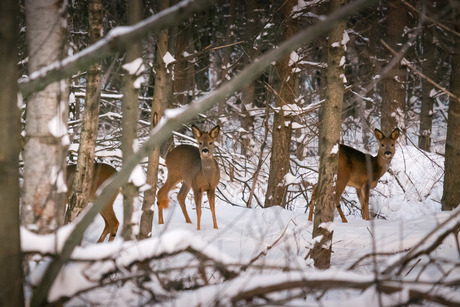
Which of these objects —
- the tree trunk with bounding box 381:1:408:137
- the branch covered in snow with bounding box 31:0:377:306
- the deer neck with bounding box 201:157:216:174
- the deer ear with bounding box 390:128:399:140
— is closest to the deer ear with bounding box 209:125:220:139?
the deer neck with bounding box 201:157:216:174

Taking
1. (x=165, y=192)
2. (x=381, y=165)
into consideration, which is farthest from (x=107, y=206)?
(x=381, y=165)

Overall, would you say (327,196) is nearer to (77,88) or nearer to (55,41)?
(55,41)

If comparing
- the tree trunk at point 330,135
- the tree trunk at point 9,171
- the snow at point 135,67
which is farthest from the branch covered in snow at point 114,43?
the tree trunk at point 330,135

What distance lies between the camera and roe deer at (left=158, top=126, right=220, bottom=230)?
8453mm

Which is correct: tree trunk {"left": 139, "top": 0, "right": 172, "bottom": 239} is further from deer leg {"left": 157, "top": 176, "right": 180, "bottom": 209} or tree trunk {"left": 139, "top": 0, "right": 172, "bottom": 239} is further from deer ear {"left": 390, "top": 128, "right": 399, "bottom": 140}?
deer ear {"left": 390, "top": 128, "right": 399, "bottom": 140}

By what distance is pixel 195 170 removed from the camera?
339 inches

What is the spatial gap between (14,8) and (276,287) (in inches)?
71.2

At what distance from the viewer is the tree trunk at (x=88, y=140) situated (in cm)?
562

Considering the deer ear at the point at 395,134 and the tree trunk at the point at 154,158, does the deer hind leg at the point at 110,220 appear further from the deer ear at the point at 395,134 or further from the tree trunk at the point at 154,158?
the deer ear at the point at 395,134

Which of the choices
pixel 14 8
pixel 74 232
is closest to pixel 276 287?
pixel 74 232

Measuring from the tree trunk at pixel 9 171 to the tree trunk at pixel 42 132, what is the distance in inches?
18.8

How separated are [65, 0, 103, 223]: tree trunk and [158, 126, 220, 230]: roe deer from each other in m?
2.62

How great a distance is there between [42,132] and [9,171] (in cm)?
56

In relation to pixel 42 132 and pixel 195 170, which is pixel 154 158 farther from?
pixel 195 170
